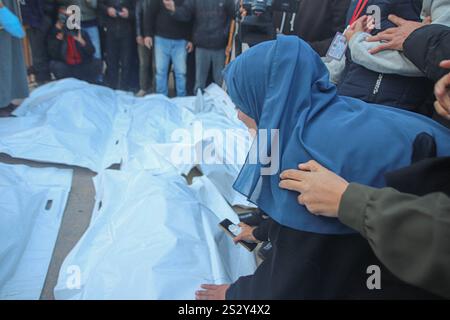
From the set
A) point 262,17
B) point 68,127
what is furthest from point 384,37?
point 68,127

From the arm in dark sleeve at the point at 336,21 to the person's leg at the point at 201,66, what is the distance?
1.87 metres

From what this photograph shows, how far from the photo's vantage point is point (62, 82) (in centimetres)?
337

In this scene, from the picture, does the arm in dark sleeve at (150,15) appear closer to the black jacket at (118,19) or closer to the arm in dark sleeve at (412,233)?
the black jacket at (118,19)

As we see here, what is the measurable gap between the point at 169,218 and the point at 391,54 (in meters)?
1.14

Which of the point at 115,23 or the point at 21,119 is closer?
the point at 21,119

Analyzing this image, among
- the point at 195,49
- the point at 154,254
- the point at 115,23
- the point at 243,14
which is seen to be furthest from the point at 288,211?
the point at 115,23

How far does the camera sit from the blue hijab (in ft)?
3.04

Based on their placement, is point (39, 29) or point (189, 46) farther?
point (189, 46)

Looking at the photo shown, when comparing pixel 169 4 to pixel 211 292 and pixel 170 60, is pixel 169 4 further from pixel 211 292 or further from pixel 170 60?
pixel 211 292

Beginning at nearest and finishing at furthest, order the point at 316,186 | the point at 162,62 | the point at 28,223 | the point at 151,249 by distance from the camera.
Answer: the point at 316,186
the point at 151,249
the point at 28,223
the point at 162,62

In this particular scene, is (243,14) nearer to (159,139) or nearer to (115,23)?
(159,139)

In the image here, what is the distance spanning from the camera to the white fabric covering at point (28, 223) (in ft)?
5.49

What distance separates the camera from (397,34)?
1.31m

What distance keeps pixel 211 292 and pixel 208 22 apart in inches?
125
